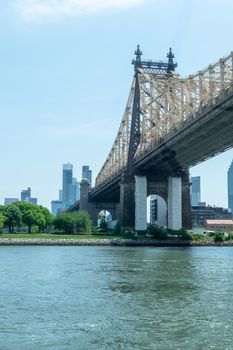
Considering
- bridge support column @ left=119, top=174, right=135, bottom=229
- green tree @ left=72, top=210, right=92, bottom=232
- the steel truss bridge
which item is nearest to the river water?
the steel truss bridge

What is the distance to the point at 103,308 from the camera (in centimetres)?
1589

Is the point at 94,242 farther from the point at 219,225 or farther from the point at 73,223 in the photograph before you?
the point at 219,225

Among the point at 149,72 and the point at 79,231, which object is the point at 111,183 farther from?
the point at 149,72

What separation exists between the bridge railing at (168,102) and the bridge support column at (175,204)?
6.54m

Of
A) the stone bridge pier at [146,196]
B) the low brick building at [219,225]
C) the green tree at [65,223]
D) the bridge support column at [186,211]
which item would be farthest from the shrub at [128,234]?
the low brick building at [219,225]

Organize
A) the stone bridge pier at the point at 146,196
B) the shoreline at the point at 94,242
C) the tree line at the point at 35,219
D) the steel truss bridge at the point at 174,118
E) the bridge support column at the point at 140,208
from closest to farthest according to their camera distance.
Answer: the steel truss bridge at the point at 174,118
the shoreline at the point at 94,242
the bridge support column at the point at 140,208
the stone bridge pier at the point at 146,196
the tree line at the point at 35,219

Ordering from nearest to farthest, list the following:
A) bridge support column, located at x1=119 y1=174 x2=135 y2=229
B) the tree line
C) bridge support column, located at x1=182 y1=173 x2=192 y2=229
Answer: bridge support column, located at x1=119 y1=174 x2=135 y2=229 → bridge support column, located at x1=182 y1=173 x2=192 y2=229 → the tree line

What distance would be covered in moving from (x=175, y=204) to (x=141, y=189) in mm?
5333

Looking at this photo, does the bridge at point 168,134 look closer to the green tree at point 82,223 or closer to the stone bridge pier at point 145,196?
the stone bridge pier at point 145,196

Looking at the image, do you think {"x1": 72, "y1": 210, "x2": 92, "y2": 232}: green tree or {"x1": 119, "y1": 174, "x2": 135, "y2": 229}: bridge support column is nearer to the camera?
{"x1": 119, "y1": 174, "x2": 135, "y2": 229}: bridge support column

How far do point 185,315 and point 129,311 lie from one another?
158 cm

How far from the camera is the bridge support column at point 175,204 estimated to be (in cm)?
7594

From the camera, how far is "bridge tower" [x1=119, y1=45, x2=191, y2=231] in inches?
2953

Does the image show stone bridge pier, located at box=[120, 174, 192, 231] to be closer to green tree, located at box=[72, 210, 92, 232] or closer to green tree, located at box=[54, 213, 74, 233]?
green tree, located at box=[72, 210, 92, 232]
